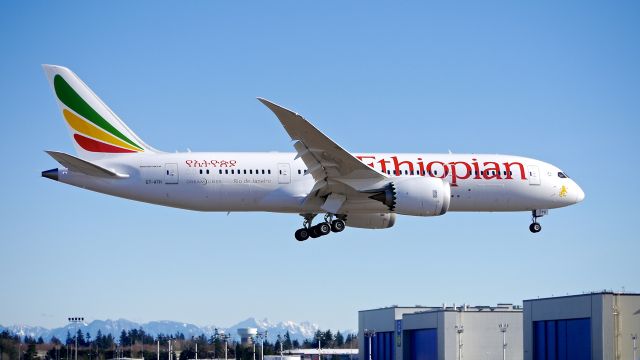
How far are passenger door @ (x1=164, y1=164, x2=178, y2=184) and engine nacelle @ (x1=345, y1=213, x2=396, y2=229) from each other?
9666mm

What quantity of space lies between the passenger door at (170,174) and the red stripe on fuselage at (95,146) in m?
2.41

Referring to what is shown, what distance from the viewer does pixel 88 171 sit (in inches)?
2078

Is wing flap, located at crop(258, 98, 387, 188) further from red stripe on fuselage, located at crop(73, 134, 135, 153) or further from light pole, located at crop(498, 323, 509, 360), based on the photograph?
light pole, located at crop(498, 323, 509, 360)

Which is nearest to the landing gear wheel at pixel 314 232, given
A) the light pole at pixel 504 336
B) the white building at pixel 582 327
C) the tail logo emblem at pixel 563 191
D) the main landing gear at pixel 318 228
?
the main landing gear at pixel 318 228

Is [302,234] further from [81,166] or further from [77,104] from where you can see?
[77,104]

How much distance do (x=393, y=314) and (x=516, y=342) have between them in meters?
12.0

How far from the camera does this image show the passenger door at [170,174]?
53.3 metres

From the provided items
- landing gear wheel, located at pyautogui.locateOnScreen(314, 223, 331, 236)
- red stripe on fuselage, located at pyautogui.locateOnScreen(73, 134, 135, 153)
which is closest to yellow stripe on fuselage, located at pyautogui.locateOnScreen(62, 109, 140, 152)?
red stripe on fuselage, located at pyautogui.locateOnScreen(73, 134, 135, 153)

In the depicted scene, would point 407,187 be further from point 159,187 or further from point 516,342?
point 516,342

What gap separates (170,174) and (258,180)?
415cm

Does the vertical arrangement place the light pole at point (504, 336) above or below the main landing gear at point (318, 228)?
below

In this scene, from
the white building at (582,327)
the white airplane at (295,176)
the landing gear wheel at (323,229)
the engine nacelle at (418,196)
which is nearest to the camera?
the engine nacelle at (418,196)

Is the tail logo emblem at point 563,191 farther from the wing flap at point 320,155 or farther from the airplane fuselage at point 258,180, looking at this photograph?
the wing flap at point 320,155

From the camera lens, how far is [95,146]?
5497 centimetres
